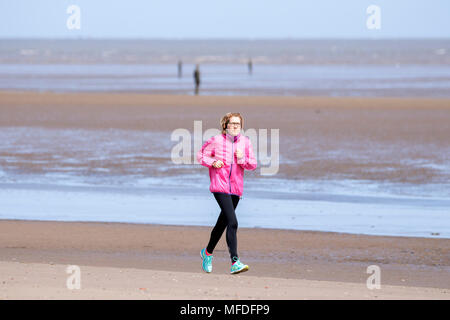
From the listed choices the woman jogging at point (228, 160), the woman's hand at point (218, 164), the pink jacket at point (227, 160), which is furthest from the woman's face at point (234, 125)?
the woman's hand at point (218, 164)

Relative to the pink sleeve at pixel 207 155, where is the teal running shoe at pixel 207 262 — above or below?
below

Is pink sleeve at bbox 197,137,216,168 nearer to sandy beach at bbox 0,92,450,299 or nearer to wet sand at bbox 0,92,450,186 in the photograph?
sandy beach at bbox 0,92,450,299

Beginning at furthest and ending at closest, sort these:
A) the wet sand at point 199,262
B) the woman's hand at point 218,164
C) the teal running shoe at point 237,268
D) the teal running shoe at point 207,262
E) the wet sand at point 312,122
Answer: the wet sand at point 312,122 < the teal running shoe at point 207,262 < the teal running shoe at point 237,268 < the woman's hand at point 218,164 < the wet sand at point 199,262

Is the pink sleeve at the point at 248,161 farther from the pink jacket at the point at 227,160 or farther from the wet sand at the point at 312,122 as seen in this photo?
the wet sand at the point at 312,122

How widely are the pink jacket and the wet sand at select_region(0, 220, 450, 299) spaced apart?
80cm

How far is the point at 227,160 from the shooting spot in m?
7.23

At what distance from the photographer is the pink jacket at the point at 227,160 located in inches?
284

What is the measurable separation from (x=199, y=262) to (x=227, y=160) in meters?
1.60

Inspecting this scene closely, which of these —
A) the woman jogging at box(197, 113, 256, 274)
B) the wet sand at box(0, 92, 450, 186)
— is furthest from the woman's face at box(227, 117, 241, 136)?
the wet sand at box(0, 92, 450, 186)

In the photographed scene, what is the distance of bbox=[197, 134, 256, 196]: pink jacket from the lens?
7.22m

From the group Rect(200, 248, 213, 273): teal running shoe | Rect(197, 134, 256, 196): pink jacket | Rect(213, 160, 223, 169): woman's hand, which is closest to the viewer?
Rect(213, 160, 223, 169): woman's hand

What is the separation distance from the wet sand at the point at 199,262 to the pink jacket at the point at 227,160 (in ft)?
2.64
